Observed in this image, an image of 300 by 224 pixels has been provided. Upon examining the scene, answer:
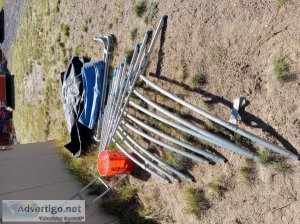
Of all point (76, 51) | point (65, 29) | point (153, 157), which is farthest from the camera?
point (65, 29)

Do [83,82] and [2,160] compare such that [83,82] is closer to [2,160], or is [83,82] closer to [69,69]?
[69,69]

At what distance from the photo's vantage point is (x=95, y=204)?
17.2 feet

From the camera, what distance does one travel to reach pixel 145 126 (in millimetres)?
4645

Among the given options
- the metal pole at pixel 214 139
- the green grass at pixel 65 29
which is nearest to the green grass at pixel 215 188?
the metal pole at pixel 214 139

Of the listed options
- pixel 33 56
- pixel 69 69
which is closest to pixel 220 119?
pixel 69 69

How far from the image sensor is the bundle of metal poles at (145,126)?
3895 millimetres

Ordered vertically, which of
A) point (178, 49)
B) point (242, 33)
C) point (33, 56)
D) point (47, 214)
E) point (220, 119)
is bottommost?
point (47, 214)

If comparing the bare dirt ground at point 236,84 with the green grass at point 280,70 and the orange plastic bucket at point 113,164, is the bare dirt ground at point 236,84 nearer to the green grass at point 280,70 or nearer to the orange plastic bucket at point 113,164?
the green grass at point 280,70

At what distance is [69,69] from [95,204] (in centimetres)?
208

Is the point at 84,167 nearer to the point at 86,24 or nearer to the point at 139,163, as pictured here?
the point at 139,163

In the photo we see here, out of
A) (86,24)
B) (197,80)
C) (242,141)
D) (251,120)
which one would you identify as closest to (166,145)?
(197,80)

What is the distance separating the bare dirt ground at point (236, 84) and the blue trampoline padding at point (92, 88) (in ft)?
2.85

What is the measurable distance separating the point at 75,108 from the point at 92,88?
459 millimetres

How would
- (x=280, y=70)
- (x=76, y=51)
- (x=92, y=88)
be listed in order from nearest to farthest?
(x=280, y=70), (x=92, y=88), (x=76, y=51)
